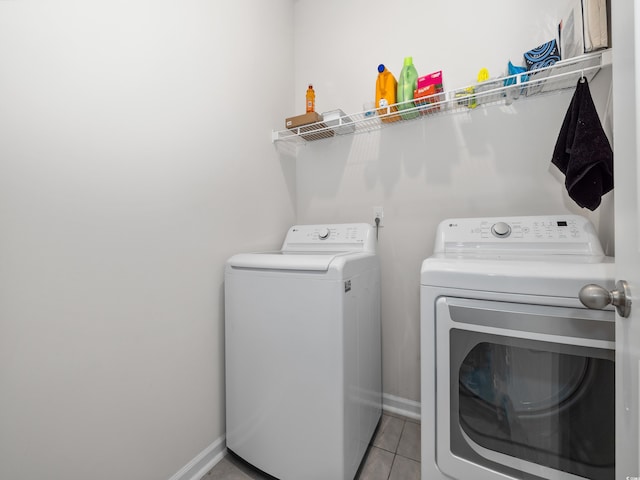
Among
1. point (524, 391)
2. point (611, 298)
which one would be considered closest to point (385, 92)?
point (611, 298)

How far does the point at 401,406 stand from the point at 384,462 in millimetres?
385

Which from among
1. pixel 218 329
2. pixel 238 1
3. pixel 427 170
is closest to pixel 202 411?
pixel 218 329

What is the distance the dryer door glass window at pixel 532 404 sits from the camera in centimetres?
74

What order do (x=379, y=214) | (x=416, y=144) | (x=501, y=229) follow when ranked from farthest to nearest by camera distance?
(x=379, y=214) < (x=416, y=144) < (x=501, y=229)

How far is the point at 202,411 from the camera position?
4.01 feet

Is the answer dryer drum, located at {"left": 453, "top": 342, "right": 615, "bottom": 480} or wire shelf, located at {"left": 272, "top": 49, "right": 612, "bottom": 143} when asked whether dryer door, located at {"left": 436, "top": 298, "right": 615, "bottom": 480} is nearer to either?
dryer drum, located at {"left": 453, "top": 342, "right": 615, "bottom": 480}

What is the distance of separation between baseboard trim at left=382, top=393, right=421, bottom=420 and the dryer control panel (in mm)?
930

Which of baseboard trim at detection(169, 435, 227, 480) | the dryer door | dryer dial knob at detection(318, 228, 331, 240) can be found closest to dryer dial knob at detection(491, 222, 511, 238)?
the dryer door

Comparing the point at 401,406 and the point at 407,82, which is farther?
the point at 401,406

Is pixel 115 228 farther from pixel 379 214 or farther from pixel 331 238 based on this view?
pixel 379 214

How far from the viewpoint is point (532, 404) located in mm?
828

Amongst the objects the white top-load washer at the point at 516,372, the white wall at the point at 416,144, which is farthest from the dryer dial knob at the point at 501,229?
the white top-load washer at the point at 516,372

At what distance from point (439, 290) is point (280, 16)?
6.57 ft

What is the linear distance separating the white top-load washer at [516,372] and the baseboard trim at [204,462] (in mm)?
928
